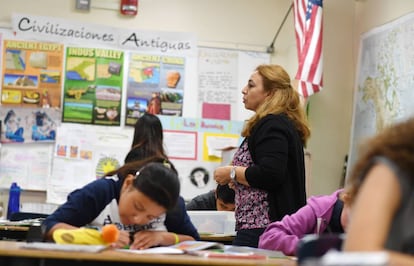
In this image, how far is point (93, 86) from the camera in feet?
15.6

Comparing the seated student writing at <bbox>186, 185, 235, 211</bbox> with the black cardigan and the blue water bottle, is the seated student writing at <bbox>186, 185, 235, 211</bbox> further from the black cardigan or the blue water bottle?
the blue water bottle

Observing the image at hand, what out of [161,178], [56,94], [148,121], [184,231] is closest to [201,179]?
[56,94]

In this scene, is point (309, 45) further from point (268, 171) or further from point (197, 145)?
point (268, 171)

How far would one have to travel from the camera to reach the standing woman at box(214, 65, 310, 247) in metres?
2.55

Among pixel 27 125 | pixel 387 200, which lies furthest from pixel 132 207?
pixel 27 125

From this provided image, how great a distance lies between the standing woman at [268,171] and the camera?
2.55m

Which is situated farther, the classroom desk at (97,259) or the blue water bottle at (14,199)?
the blue water bottle at (14,199)

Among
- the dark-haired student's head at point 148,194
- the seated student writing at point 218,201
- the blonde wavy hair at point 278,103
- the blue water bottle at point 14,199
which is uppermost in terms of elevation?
the blonde wavy hair at point 278,103

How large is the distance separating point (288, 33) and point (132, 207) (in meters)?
3.27

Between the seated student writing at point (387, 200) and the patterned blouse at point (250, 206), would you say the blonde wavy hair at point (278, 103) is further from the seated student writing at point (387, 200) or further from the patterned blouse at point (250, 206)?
the seated student writing at point (387, 200)

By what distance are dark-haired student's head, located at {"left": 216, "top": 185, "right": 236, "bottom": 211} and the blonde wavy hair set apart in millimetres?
→ 593

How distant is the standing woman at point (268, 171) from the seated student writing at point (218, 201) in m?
0.61

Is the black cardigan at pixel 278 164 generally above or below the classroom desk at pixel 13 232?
above

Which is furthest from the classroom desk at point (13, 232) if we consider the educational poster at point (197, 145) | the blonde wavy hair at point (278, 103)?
the educational poster at point (197, 145)
